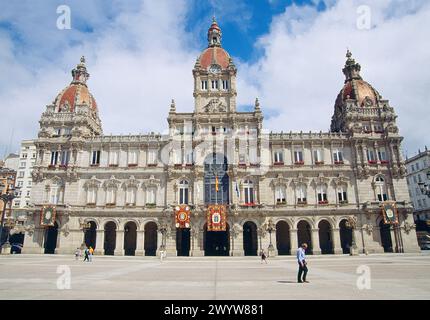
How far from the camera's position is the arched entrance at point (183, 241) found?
4703cm

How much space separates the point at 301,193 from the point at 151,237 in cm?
2537

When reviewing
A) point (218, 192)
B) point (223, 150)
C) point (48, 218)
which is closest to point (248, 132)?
point (223, 150)

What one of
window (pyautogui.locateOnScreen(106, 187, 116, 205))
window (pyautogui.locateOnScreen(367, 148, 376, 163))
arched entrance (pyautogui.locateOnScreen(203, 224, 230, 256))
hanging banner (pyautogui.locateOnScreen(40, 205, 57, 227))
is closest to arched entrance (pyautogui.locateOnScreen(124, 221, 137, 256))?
window (pyautogui.locateOnScreen(106, 187, 116, 205))

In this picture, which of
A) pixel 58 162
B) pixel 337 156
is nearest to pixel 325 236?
pixel 337 156

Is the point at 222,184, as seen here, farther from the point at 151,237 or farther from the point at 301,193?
the point at 151,237

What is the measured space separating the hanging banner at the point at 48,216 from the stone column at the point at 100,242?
268 inches

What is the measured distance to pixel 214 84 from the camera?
5269cm

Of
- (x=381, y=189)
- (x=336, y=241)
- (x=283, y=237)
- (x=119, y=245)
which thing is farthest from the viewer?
(x=283, y=237)

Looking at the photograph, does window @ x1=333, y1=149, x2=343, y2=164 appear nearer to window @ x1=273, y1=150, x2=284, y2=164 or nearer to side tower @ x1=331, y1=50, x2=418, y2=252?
side tower @ x1=331, y1=50, x2=418, y2=252

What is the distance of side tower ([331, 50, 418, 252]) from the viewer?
45656 millimetres

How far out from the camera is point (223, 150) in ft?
160

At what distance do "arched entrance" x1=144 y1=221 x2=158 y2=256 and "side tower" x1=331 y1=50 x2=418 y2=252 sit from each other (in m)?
32.7
